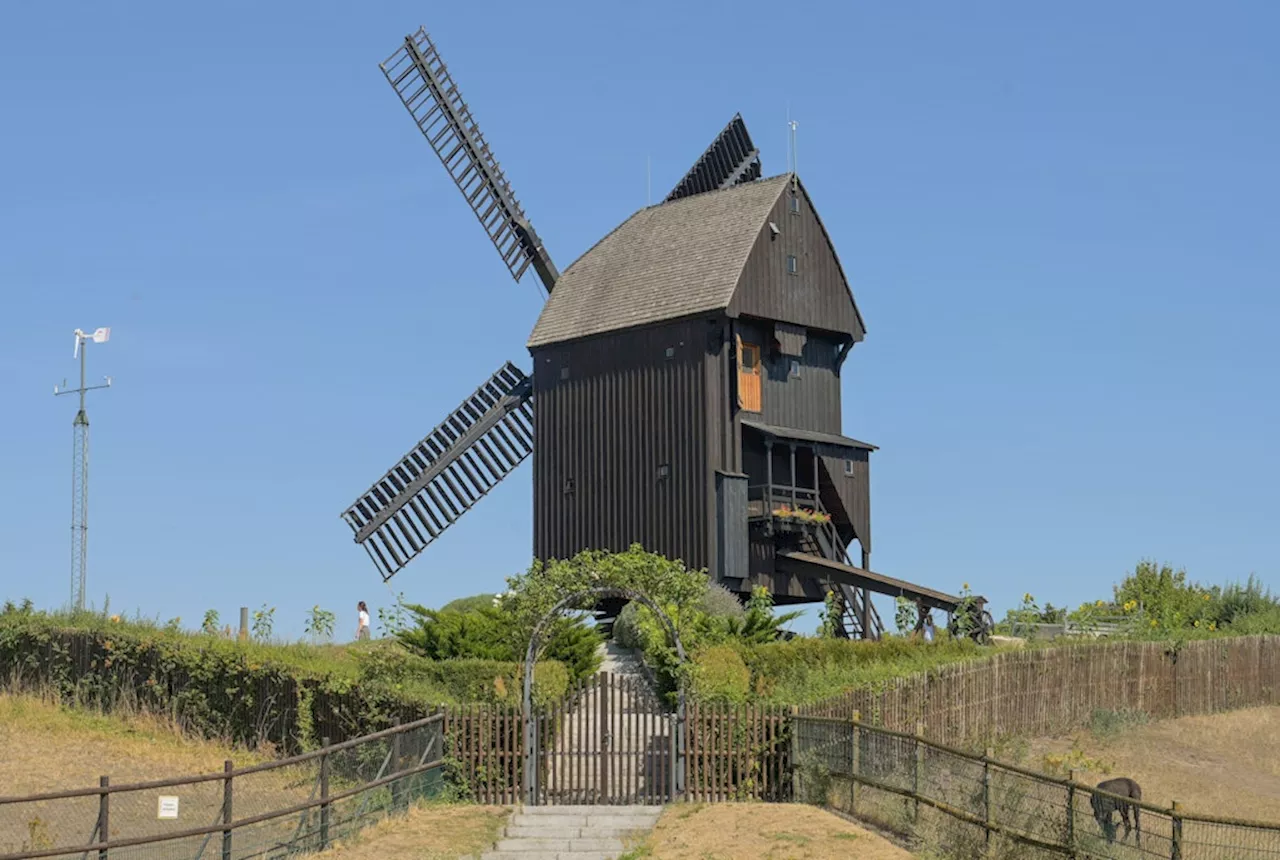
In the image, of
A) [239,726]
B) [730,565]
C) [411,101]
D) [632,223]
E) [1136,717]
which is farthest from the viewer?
[411,101]

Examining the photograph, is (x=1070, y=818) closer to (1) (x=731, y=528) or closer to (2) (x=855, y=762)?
(2) (x=855, y=762)

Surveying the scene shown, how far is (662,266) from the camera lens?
4269cm

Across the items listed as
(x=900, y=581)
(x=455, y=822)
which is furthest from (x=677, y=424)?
(x=455, y=822)

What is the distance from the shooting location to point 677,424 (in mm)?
40844

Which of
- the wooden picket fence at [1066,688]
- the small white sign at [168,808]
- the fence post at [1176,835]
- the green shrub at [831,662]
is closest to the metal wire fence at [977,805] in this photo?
the fence post at [1176,835]

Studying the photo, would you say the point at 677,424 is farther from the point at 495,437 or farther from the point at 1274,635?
the point at 1274,635

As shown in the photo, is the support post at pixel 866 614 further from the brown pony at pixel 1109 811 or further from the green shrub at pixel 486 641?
the brown pony at pixel 1109 811

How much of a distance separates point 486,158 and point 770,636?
1864 cm

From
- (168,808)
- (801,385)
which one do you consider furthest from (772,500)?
(168,808)

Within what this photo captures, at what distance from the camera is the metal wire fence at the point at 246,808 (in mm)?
20688

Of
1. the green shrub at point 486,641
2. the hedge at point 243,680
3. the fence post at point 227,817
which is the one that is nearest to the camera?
the fence post at point 227,817

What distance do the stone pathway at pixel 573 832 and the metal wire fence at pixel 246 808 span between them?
5.17 ft

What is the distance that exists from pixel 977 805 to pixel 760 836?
2747mm

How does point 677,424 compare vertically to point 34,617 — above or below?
above
